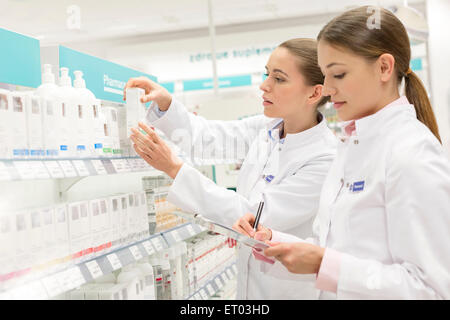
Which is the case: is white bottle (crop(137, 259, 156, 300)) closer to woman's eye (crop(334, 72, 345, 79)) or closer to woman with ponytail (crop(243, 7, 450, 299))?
woman with ponytail (crop(243, 7, 450, 299))

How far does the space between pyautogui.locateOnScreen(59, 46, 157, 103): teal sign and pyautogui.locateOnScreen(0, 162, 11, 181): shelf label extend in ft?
2.64

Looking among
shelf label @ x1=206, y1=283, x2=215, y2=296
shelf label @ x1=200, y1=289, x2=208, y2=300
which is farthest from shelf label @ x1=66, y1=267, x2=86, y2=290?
shelf label @ x1=206, y1=283, x2=215, y2=296

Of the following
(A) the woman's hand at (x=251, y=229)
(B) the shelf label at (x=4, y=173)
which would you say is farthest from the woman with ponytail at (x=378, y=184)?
(B) the shelf label at (x=4, y=173)

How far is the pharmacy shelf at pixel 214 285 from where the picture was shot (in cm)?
275

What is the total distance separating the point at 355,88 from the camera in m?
1.29

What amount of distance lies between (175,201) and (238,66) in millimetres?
7838

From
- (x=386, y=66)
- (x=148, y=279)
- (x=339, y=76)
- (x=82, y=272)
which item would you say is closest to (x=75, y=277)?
(x=82, y=272)

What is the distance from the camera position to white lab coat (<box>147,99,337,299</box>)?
188cm

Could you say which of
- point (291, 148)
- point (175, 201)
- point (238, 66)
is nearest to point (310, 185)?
point (291, 148)

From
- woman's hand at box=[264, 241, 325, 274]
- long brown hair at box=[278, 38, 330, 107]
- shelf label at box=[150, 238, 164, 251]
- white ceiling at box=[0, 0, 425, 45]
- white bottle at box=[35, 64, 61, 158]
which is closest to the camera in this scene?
woman's hand at box=[264, 241, 325, 274]

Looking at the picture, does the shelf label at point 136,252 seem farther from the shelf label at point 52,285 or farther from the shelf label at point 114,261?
the shelf label at point 52,285

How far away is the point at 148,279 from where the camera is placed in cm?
221

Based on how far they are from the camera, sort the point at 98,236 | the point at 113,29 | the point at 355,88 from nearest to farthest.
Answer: the point at 355,88 < the point at 98,236 < the point at 113,29

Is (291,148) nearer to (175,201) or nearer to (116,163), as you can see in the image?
(175,201)
